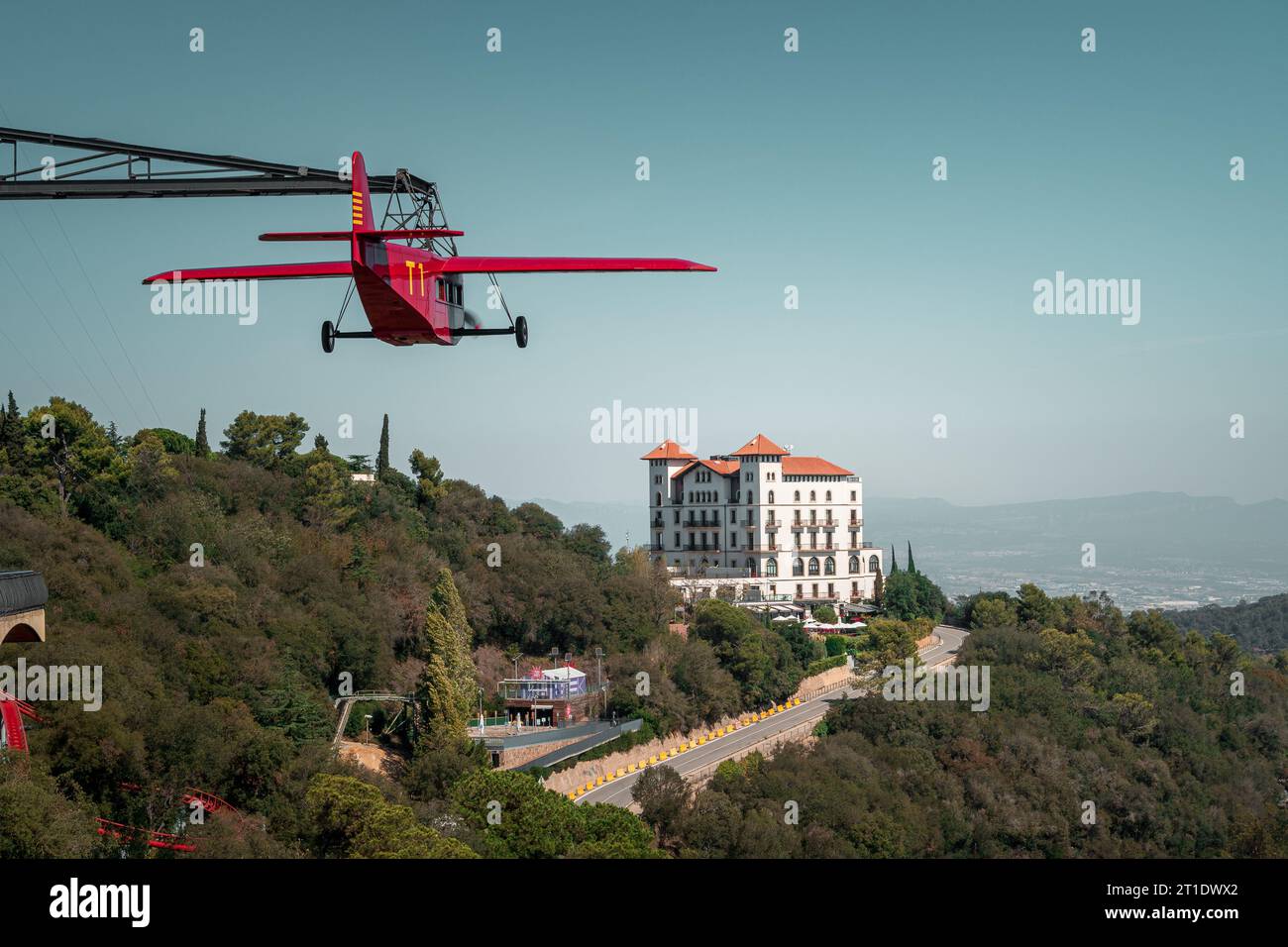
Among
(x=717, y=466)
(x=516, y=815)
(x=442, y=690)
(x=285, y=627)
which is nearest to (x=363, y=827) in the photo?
(x=516, y=815)

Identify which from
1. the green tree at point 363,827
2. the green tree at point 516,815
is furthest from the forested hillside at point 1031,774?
the green tree at point 363,827

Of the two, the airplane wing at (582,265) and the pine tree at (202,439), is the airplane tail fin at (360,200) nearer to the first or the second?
the airplane wing at (582,265)

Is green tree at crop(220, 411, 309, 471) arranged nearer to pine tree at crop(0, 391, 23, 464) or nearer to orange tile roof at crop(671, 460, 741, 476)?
pine tree at crop(0, 391, 23, 464)

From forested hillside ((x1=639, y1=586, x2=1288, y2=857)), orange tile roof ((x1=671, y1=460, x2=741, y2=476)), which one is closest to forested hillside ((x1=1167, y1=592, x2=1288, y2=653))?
forested hillside ((x1=639, y1=586, x2=1288, y2=857))

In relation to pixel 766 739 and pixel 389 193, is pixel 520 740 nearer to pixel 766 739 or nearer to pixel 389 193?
pixel 766 739

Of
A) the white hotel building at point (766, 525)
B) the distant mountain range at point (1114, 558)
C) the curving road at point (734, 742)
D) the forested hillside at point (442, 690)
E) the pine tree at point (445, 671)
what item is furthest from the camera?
the distant mountain range at point (1114, 558)
